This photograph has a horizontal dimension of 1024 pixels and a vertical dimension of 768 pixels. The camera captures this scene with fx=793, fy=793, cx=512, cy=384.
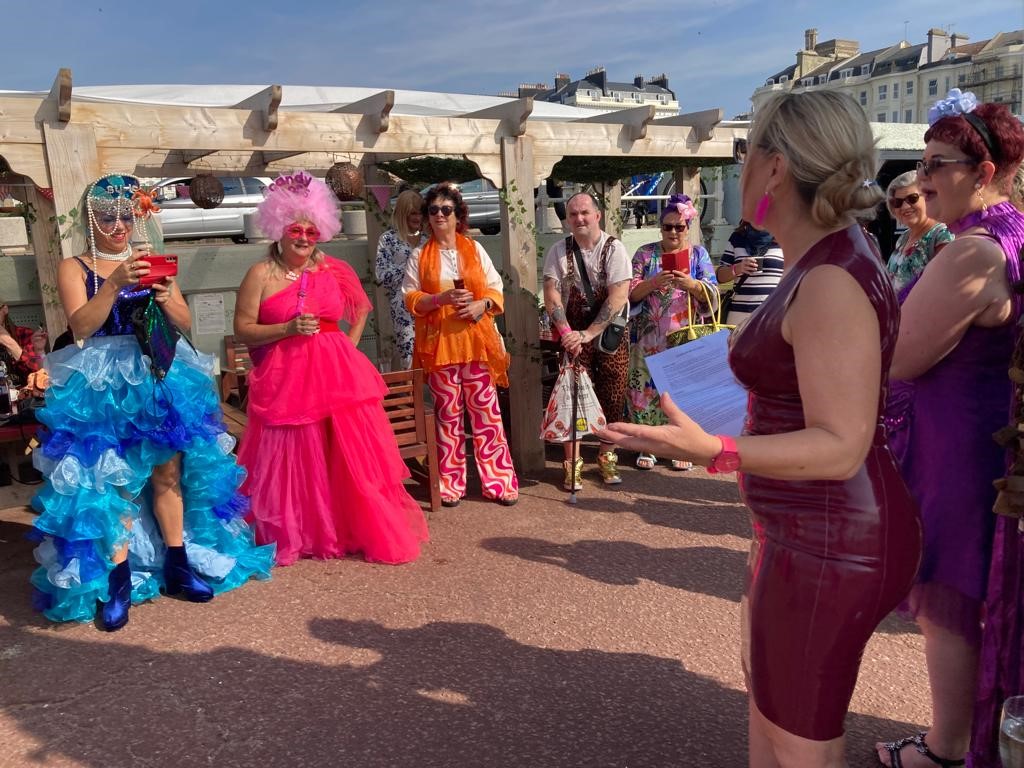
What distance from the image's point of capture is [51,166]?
4.02 metres

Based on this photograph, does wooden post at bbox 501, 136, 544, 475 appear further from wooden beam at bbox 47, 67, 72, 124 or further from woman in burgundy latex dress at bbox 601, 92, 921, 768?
woman in burgundy latex dress at bbox 601, 92, 921, 768

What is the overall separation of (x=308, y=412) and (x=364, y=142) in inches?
73.6

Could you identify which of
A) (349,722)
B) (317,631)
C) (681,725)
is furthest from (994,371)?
(317,631)

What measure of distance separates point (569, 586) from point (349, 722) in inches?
56.2

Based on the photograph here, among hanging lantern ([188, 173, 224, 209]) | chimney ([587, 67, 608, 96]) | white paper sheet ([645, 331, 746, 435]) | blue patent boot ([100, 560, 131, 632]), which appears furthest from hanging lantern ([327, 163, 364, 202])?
chimney ([587, 67, 608, 96])

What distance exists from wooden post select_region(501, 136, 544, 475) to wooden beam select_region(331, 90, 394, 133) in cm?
91

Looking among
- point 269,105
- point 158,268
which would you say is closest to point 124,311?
point 158,268

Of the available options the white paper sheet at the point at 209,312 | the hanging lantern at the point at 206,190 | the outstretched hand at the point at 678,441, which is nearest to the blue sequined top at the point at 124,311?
the outstretched hand at the point at 678,441

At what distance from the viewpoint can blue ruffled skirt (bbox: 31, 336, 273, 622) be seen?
3406 mm

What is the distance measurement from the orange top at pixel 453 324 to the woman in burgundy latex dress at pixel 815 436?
11.4 ft

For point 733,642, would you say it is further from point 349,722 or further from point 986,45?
point 986,45

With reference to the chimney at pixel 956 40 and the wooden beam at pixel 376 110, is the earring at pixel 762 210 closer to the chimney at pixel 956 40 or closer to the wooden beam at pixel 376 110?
the wooden beam at pixel 376 110

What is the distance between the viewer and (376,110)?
497 centimetres

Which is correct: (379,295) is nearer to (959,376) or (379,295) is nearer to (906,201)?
(906,201)
